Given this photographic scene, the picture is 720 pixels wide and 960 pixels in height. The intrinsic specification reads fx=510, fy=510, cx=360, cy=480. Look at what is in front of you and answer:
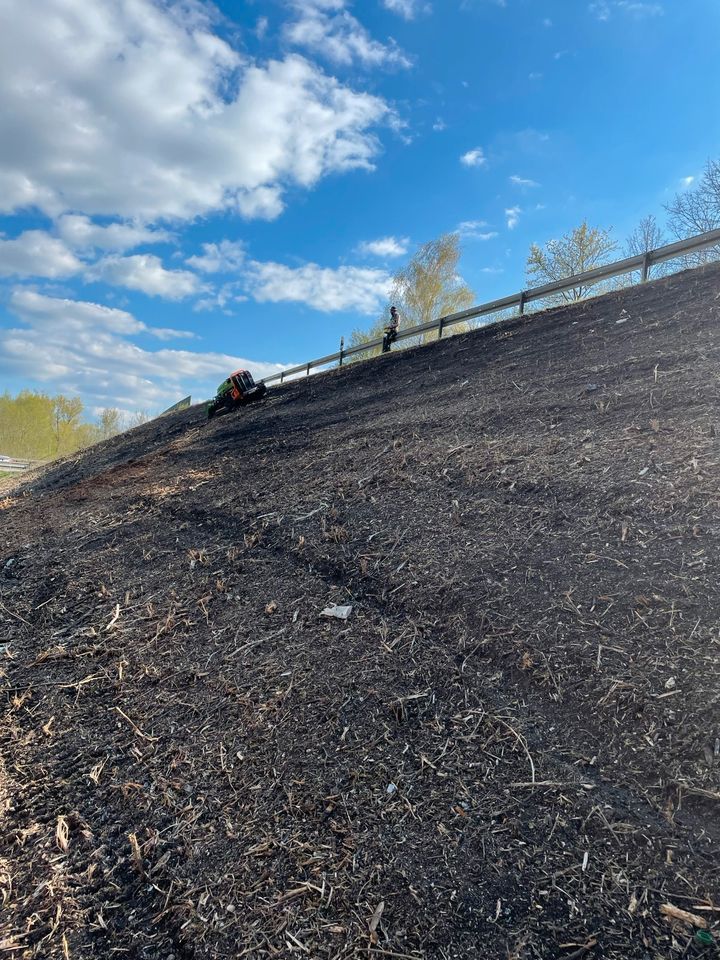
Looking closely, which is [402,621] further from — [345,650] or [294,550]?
[294,550]

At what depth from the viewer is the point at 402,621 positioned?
3494 mm

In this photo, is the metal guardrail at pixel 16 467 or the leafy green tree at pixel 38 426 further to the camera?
the leafy green tree at pixel 38 426

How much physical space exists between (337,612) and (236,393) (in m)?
11.0

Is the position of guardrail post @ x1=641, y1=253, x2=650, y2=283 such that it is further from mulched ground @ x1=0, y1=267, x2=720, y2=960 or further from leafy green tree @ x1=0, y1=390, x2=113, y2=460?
leafy green tree @ x1=0, y1=390, x2=113, y2=460

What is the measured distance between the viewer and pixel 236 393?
45.2 feet

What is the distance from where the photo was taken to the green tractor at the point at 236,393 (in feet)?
45.1

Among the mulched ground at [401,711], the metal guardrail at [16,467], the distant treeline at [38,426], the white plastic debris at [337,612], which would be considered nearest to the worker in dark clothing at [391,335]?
the mulched ground at [401,711]

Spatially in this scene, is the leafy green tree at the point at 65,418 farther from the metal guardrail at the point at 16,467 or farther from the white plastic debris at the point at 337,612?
the white plastic debris at the point at 337,612

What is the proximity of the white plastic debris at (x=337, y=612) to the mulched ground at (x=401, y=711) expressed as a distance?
5cm

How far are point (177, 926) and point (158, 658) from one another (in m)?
1.84

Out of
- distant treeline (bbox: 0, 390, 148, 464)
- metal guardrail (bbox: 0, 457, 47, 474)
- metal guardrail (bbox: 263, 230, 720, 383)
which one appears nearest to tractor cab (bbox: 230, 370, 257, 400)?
metal guardrail (bbox: 263, 230, 720, 383)

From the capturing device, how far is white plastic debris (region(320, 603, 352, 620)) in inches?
146

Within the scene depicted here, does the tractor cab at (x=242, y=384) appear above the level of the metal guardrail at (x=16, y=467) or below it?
above

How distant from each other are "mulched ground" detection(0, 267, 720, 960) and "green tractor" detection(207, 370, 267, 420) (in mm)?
8335
